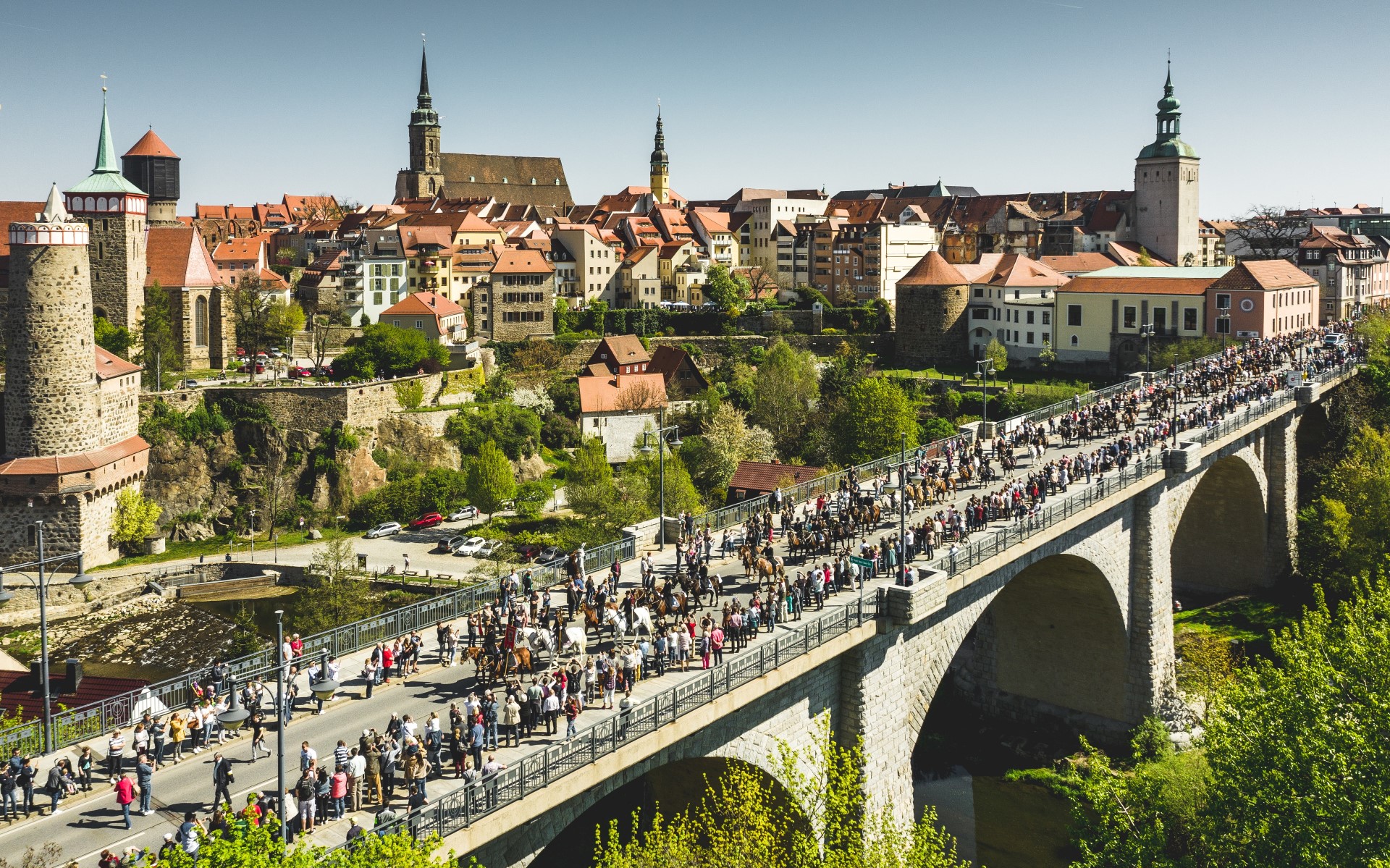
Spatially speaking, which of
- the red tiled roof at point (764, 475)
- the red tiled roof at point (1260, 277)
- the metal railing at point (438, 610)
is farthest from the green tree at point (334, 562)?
the red tiled roof at point (1260, 277)

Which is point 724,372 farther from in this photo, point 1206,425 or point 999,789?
point 999,789

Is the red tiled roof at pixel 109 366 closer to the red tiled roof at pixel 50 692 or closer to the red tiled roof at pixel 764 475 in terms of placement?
the red tiled roof at pixel 764 475

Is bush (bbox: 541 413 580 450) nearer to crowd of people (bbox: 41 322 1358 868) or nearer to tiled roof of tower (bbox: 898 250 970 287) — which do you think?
tiled roof of tower (bbox: 898 250 970 287)

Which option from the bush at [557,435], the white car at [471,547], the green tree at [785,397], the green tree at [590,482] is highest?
the green tree at [785,397]

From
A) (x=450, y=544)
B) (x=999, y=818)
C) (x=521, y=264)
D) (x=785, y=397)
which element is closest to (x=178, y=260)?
(x=521, y=264)

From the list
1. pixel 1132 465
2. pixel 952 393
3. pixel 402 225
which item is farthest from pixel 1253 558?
pixel 402 225

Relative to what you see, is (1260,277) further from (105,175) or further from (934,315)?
(105,175)
